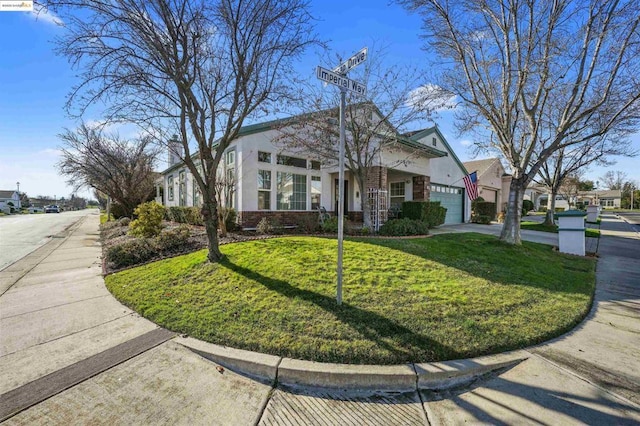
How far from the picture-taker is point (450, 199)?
18.2 meters

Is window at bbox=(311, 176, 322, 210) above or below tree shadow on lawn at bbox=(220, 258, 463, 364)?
above

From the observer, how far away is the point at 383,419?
228cm

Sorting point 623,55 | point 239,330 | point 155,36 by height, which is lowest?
point 239,330

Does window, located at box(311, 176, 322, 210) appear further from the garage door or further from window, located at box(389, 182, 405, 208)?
the garage door

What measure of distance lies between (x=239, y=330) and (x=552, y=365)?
3462 millimetres

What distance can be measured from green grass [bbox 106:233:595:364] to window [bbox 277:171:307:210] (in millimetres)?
5379

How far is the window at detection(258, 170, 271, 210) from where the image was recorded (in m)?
11.5

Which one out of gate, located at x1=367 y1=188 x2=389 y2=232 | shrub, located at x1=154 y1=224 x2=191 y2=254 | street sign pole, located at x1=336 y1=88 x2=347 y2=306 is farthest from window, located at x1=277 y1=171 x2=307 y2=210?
street sign pole, located at x1=336 y1=88 x2=347 y2=306

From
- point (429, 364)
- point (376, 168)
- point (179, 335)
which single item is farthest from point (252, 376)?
point (376, 168)

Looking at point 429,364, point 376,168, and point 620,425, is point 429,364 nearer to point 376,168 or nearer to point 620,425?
point 620,425

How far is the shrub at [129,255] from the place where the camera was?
710cm

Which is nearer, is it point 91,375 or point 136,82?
point 91,375

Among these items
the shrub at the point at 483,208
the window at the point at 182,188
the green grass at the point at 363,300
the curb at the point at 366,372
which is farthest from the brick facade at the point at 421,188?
the window at the point at 182,188

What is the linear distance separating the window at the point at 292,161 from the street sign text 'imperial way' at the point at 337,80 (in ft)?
28.0
